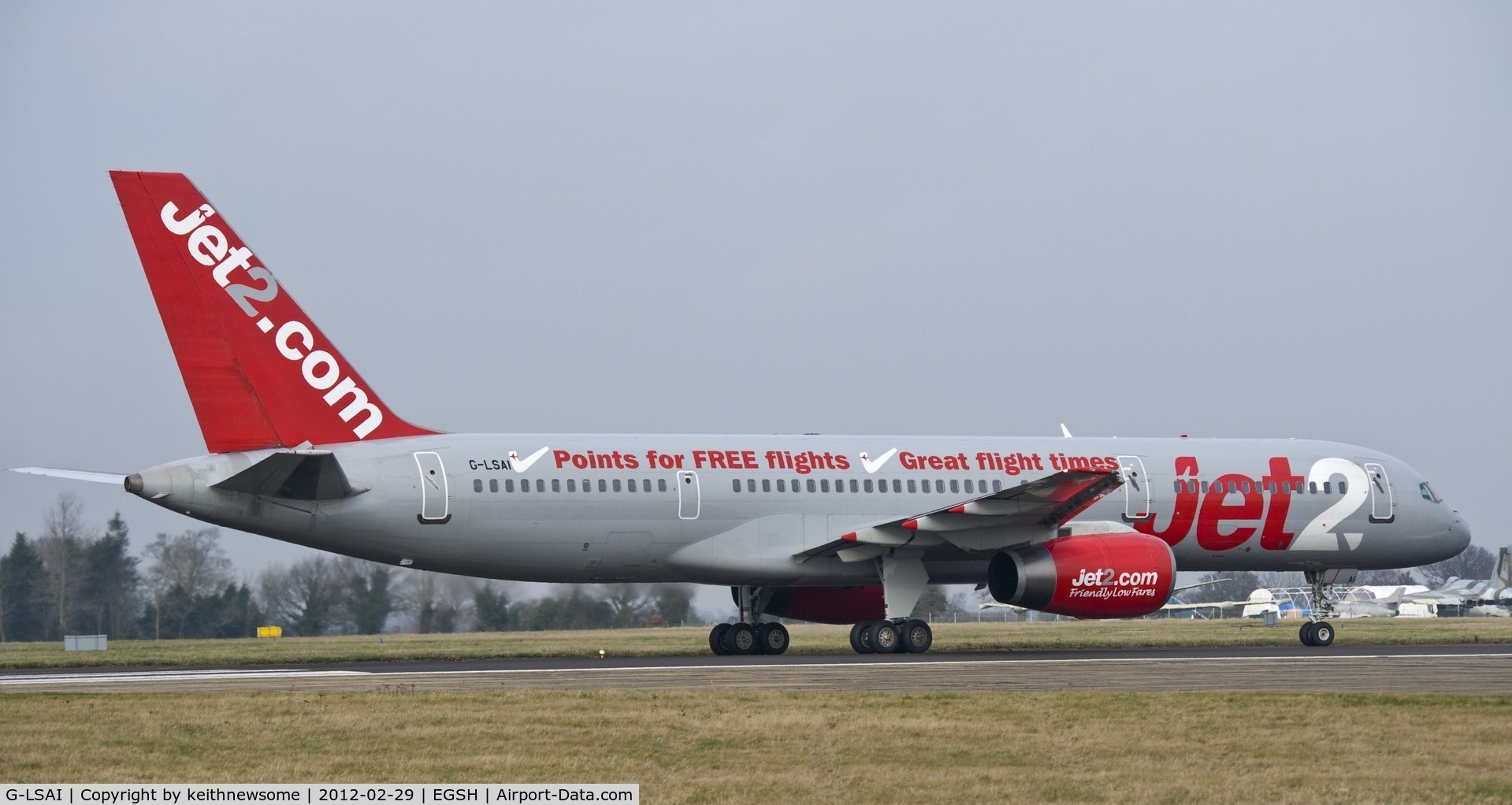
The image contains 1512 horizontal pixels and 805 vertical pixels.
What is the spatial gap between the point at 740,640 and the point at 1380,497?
1358cm

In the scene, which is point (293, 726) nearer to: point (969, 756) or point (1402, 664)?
point (969, 756)

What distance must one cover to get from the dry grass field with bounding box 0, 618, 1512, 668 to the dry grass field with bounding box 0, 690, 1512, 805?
1198 centimetres

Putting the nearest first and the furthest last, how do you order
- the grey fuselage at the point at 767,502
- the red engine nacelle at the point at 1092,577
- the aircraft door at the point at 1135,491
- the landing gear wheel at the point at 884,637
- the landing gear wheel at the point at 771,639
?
the grey fuselage at the point at 767,502 → the red engine nacelle at the point at 1092,577 → the landing gear wheel at the point at 884,637 → the landing gear wheel at the point at 771,639 → the aircraft door at the point at 1135,491

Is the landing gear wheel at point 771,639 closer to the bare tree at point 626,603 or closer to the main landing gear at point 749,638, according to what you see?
the main landing gear at point 749,638

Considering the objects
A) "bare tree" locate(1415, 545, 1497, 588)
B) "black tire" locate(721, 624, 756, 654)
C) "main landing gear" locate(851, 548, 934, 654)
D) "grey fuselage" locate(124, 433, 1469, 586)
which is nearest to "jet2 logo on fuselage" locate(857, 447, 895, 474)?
"grey fuselage" locate(124, 433, 1469, 586)

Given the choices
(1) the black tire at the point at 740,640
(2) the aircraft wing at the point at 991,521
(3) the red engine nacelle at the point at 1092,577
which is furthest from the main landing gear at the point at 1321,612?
(1) the black tire at the point at 740,640

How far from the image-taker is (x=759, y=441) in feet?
97.8

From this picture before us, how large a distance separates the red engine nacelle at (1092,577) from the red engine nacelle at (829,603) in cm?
385

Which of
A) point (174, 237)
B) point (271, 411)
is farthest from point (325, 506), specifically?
point (174, 237)

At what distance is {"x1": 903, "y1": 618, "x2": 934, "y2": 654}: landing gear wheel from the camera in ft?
92.8

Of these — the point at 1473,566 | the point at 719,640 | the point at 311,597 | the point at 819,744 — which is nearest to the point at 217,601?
the point at 311,597

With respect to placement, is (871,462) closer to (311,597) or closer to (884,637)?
(884,637)

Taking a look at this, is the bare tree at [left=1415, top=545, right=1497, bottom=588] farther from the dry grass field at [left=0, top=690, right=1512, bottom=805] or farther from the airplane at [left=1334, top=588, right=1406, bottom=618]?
the dry grass field at [left=0, top=690, right=1512, bottom=805]

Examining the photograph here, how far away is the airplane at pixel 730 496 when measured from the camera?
83.9 ft
